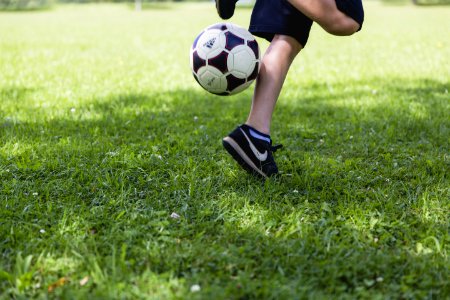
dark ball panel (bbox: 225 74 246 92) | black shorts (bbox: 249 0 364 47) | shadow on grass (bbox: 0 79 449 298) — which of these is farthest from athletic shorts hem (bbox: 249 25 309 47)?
shadow on grass (bbox: 0 79 449 298)

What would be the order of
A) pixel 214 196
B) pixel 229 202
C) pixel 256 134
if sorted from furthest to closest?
pixel 256 134 → pixel 214 196 → pixel 229 202

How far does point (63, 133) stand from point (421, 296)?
9.46ft

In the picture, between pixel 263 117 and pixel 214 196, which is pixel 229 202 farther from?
pixel 263 117

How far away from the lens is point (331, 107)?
485 centimetres

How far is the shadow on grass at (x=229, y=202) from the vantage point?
206 centimetres

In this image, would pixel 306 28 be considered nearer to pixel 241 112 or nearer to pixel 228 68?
pixel 228 68

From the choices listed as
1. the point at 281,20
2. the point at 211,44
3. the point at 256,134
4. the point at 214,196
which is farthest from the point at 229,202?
the point at 281,20

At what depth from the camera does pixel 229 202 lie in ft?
8.82

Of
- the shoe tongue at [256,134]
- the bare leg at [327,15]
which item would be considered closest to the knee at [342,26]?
the bare leg at [327,15]

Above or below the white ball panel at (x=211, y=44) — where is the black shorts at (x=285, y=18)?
above

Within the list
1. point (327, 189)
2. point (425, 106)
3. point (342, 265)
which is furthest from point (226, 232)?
point (425, 106)

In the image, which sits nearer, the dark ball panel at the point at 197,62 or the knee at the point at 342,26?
the knee at the point at 342,26

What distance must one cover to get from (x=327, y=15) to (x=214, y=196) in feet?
3.85

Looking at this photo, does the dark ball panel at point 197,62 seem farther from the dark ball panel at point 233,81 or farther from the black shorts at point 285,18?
the black shorts at point 285,18
